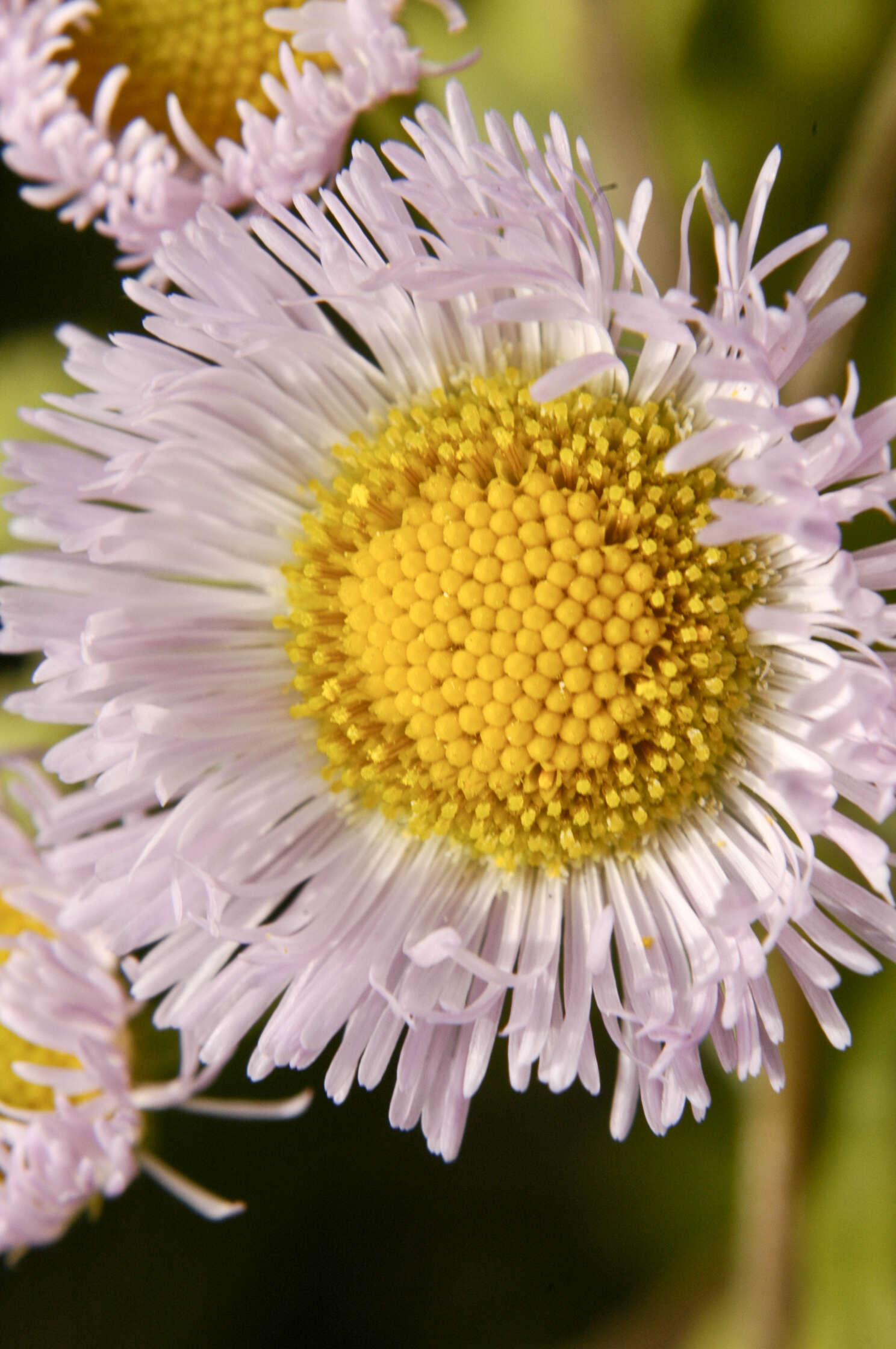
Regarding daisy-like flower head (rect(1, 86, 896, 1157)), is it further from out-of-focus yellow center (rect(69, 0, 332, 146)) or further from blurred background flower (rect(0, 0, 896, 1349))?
blurred background flower (rect(0, 0, 896, 1349))

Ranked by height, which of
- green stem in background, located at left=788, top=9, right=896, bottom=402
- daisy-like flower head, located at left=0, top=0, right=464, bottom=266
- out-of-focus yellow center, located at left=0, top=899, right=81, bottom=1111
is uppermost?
daisy-like flower head, located at left=0, top=0, right=464, bottom=266

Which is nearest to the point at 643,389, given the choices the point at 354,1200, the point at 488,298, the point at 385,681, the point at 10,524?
the point at 488,298

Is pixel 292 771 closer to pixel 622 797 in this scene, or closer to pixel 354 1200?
pixel 622 797

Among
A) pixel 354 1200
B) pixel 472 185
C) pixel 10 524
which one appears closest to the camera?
pixel 472 185

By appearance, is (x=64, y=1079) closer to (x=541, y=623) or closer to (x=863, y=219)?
(x=541, y=623)

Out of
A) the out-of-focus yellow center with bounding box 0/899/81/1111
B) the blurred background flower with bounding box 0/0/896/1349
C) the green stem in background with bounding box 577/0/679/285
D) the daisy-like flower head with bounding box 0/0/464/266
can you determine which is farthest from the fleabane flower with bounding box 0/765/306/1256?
the green stem in background with bounding box 577/0/679/285

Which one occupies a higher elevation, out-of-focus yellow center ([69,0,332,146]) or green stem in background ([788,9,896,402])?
out-of-focus yellow center ([69,0,332,146])

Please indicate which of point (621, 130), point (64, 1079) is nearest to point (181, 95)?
point (621, 130)

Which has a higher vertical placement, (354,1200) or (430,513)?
(430,513)
